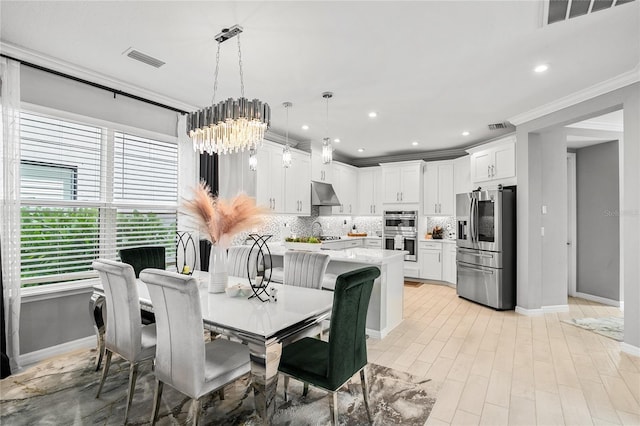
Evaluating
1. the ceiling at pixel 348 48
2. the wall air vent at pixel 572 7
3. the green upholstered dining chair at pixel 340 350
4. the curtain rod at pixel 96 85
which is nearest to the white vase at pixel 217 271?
the green upholstered dining chair at pixel 340 350

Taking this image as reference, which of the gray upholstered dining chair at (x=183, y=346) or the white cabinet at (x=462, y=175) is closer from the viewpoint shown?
the gray upholstered dining chair at (x=183, y=346)

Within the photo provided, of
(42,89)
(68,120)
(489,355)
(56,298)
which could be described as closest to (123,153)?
(68,120)

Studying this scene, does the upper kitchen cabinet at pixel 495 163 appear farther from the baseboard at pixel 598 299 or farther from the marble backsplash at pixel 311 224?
the marble backsplash at pixel 311 224

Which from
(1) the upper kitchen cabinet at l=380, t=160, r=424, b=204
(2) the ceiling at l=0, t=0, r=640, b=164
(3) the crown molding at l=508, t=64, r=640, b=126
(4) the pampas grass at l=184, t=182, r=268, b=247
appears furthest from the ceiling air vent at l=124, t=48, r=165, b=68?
(1) the upper kitchen cabinet at l=380, t=160, r=424, b=204

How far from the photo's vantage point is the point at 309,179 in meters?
6.09

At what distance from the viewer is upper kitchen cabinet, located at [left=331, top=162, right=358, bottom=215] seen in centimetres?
696

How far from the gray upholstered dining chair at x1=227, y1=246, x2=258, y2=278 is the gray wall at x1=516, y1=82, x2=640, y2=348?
371 cm

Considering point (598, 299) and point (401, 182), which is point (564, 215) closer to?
point (598, 299)

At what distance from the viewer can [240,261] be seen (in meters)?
3.47

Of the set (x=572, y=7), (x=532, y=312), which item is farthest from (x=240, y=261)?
(x=532, y=312)

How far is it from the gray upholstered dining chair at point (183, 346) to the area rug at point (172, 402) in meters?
0.42

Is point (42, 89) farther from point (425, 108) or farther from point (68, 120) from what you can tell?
point (425, 108)

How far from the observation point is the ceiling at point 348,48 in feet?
7.64

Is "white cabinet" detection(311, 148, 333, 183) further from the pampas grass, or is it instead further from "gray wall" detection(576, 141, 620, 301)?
"gray wall" detection(576, 141, 620, 301)
